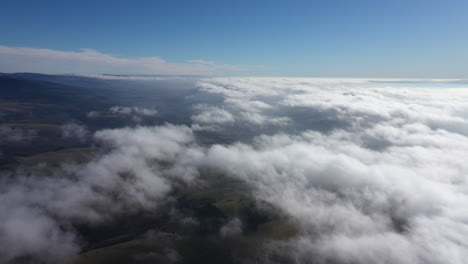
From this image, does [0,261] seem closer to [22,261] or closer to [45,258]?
[22,261]

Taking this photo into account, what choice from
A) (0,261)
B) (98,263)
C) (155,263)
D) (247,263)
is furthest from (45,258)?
(247,263)

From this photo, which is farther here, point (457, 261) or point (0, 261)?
point (0, 261)

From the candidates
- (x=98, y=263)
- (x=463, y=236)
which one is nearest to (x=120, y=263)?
(x=98, y=263)

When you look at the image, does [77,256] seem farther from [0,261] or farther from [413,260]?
[413,260]

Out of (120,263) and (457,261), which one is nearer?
(457,261)

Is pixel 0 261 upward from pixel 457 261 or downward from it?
downward

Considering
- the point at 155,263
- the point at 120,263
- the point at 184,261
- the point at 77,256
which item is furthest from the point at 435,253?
the point at 77,256

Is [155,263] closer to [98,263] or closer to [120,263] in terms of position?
[120,263]

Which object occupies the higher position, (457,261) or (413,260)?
(457,261)

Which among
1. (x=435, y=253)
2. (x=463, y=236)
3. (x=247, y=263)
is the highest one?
(x=463, y=236)
